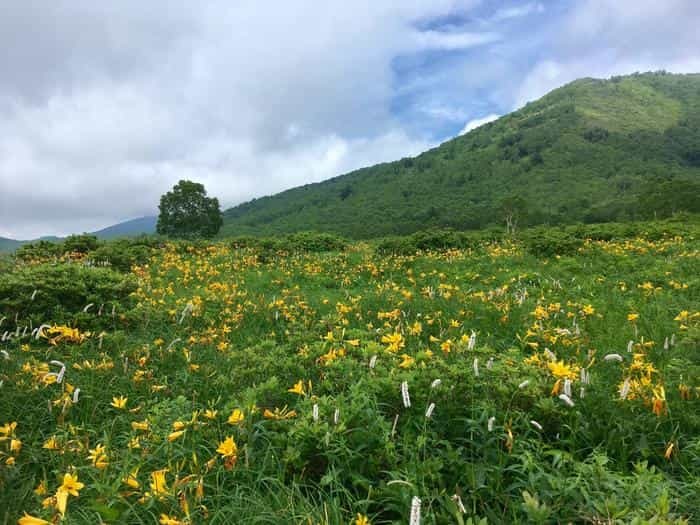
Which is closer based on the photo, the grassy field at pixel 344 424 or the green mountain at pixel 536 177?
the grassy field at pixel 344 424

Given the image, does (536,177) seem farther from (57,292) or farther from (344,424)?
(344,424)

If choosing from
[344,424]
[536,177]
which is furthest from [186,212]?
[536,177]

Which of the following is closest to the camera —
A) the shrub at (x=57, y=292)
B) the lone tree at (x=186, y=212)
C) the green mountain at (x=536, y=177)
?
the shrub at (x=57, y=292)

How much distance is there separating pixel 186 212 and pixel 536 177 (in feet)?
256

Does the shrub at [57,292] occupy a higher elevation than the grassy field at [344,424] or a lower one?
higher

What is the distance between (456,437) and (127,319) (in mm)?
4442

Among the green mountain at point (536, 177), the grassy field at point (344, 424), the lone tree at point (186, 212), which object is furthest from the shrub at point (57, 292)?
the green mountain at point (536, 177)

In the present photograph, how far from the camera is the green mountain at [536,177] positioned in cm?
6388

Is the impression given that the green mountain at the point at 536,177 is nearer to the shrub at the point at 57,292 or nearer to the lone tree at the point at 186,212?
the lone tree at the point at 186,212

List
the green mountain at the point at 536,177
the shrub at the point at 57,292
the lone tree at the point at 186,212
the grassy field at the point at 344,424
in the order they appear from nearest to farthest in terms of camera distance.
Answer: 1. the grassy field at the point at 344,424
2. the shrub at the point at 57,292
3. the lone tree at the point at 186,212
4. the green mountain at the point at 536,177

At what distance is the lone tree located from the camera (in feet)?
155

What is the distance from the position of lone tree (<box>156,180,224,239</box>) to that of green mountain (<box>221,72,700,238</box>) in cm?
2475

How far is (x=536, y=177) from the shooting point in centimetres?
9156

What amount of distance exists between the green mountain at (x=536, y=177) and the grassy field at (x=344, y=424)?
51361 millimetres
